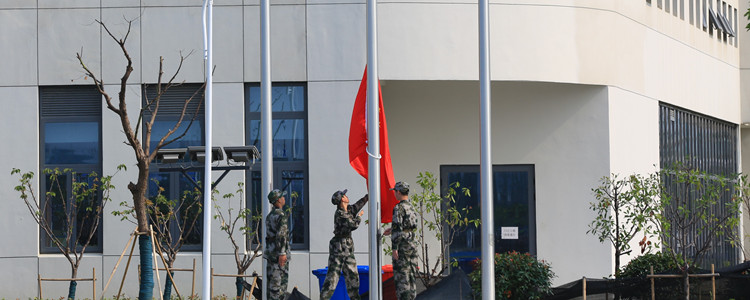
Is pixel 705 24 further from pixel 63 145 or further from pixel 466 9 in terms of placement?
pixel 63 145

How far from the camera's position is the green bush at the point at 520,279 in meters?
16.9

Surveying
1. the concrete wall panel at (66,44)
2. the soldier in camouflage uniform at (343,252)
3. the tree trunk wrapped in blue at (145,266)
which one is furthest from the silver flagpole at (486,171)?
the concrete wall panel at (66,44)

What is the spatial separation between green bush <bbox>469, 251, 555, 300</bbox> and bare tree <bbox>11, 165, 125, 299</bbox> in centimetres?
757

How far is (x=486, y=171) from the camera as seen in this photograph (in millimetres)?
14539

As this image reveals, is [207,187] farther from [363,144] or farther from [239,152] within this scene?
[363,144]

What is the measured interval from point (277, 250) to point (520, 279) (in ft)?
12.7

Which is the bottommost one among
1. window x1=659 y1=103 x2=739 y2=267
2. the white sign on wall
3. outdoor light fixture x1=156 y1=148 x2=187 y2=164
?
the white sign on wall

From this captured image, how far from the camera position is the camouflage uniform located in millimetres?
15961

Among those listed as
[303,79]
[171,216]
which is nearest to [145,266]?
[171,216]

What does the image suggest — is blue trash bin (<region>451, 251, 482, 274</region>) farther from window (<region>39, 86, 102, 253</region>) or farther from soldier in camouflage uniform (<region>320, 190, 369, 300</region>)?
soldier in camouflage uniform (<region>320, 190, 369, 300</region>)

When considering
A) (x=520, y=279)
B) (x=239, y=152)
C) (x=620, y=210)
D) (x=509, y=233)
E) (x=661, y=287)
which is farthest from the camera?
(x=509, y=233)

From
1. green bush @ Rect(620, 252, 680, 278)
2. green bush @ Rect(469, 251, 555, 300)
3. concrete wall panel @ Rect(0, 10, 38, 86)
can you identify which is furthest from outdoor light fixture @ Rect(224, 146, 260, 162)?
green bush @ Rect(620, 252, 680, 278)

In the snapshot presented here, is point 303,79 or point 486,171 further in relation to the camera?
point 303,79

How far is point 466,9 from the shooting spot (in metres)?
21.7
